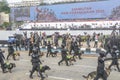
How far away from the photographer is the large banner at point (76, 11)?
78.6m

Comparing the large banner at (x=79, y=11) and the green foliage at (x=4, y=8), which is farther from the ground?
the green foliage at (x=4, y=8)

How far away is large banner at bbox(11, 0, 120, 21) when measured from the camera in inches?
3093

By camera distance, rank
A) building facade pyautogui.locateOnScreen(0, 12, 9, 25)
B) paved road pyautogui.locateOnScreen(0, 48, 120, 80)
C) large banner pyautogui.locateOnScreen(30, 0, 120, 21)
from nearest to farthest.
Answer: paved road pyautogui.locateOnScreen(0, 48, 120, 80), large banner pyautogui.locateOnScreen(30, 0, 120, 21), building facade pyautogui.locateOnScreen(0, 12, 9, 25)

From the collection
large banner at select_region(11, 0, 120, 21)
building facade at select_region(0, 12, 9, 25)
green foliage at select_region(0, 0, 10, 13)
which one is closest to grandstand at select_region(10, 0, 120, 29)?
large banner at select_region(11, 0, 120, 21)

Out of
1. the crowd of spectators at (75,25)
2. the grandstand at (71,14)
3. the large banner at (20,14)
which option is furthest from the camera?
the large banner at (20,14)

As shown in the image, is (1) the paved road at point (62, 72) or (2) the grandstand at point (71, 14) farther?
(2) the grandstand at point (71, 14)

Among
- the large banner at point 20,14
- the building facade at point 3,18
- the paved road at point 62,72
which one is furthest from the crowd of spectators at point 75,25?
the building facade at point 3,18

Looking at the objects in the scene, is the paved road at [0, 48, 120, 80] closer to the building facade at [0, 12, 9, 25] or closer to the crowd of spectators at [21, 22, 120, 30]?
the crowd of spectators at [21, 22, 120, 30]

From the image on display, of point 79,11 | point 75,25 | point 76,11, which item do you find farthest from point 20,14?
point 75,25

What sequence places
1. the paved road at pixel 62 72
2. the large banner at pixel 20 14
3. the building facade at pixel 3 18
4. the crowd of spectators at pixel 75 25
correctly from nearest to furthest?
the paved road at pixel 62 72, the crowd of spectators at pixel 75 25, the large banner at pixel 20 14, the building facade at pixel 3 18

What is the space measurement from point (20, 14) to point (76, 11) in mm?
24450

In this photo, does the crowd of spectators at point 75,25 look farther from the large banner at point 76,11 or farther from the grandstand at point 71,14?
the large banner at point 76,11

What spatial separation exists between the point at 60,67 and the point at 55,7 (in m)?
70.8

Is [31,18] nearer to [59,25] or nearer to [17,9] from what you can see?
[17,9]
